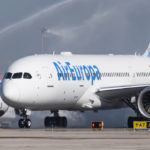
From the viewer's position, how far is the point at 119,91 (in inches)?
1908

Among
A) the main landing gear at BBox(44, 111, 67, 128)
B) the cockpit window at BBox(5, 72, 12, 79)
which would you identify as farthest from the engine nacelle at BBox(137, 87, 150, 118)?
the cockpit window at BBox(5, 72, 12, 79)

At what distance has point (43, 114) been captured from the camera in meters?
59.7

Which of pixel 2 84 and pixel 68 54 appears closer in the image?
pixel 2 84

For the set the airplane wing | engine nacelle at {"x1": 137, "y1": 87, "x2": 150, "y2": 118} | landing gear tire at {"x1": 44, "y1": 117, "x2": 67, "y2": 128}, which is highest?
the airplane wing

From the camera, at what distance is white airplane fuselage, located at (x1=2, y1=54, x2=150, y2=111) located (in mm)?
44781

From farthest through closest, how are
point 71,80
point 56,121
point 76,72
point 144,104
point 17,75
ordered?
point 56,121 → point 76,72 → point 71,80 → point 144,104 → point 17,75

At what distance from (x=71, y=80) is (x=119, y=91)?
346cm

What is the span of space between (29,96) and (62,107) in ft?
13.9

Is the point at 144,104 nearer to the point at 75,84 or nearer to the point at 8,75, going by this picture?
the point at 75,84

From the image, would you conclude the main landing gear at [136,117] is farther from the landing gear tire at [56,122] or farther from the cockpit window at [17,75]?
the cockpit window at [17,75]

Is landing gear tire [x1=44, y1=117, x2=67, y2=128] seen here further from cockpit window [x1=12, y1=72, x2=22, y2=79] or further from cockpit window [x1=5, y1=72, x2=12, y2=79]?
cockpit window [x1=12, y1=72, x2=22, y2=79]

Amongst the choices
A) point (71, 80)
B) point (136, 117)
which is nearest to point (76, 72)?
point (71, 80)
